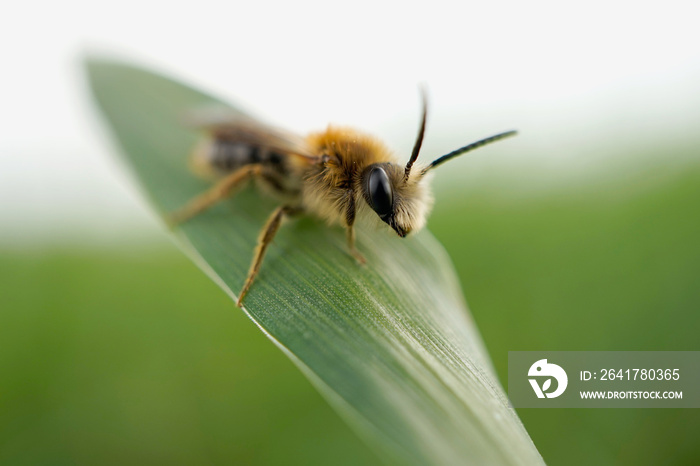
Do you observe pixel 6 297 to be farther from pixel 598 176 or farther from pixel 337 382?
pixel 598 176

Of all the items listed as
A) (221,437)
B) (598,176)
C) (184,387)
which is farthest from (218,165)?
(598,176)

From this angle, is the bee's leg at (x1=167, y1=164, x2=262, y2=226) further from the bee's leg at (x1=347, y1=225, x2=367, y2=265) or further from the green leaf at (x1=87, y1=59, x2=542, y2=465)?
the bee's leg at (x1=347, y1=225, x2=367, y2=265)

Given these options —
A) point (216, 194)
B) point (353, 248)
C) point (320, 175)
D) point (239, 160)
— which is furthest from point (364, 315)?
point (239, 160)

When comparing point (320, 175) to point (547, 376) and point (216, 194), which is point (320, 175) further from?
point (547, 376)

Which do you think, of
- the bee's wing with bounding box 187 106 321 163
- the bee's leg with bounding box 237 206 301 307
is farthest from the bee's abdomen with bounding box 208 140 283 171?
the bee's leg with bounding box 237 206 301 307

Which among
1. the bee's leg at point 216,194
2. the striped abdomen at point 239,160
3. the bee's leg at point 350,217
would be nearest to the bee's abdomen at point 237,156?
the striped abdomen at point 239,160

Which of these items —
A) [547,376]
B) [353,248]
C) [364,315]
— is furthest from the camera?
[547,376]

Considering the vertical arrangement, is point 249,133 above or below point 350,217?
above
